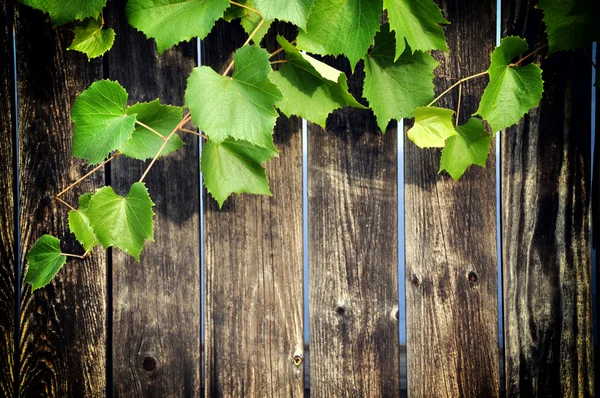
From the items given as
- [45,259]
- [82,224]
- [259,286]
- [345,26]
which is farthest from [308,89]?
[45,259]

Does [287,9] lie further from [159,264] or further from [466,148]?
[159,264]

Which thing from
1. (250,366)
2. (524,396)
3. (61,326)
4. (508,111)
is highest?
(508,111)

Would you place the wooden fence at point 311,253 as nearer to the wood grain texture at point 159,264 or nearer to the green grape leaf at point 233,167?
the wood grain texture at point 159,264

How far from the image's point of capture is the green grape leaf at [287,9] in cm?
89

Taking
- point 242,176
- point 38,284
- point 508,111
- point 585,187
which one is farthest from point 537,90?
point 38,284

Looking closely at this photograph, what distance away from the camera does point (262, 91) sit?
958 mm

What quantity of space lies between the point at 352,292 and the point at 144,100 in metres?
0.73

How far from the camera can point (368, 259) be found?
4.23ft

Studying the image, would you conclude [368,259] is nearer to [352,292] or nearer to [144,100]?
[352,292]

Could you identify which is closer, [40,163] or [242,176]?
[242,176]

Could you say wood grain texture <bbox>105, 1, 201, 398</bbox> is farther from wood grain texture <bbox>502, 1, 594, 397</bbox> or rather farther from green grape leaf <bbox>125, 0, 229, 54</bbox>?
wood grain texture <bbox>502, 1, 594, 397</bbox>

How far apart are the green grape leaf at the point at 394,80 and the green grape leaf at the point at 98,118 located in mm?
524

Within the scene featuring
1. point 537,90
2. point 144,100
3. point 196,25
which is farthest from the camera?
point 144,100

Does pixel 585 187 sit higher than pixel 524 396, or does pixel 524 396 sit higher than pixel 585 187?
pixel 585 187
